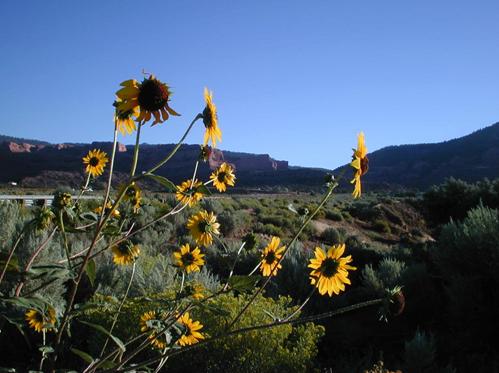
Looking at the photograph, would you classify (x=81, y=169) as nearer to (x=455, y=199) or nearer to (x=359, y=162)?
(x=455, y=199)

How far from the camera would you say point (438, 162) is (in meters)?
→ 86.5

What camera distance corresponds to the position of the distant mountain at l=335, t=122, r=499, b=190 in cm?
7762

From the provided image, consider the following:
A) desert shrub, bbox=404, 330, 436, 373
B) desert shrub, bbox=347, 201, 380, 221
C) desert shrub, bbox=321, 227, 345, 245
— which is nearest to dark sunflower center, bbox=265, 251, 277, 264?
desert shrub, bbox=404, 330, 436, 373

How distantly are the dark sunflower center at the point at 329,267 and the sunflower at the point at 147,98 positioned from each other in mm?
1142

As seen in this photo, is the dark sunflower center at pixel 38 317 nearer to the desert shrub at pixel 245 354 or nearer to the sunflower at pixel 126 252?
the sunflower at pixel 126 252

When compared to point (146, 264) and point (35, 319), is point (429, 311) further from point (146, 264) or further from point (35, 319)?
point (35, 319)

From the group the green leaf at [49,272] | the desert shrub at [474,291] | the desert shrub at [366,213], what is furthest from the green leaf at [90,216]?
the desert shrub at [366,213]

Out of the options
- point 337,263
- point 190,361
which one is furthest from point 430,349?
point 337,263

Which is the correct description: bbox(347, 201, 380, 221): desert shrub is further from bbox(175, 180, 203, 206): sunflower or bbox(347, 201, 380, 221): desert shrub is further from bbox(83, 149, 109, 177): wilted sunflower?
bbox(175, 180, 203, 206): sunflower

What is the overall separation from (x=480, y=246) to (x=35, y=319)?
15.5 ft

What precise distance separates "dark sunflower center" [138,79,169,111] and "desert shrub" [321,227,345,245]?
12918 millimetres

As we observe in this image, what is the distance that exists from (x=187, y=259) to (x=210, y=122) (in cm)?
123

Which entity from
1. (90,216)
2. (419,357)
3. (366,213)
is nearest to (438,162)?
(366,213)

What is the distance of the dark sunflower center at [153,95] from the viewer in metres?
1.58
